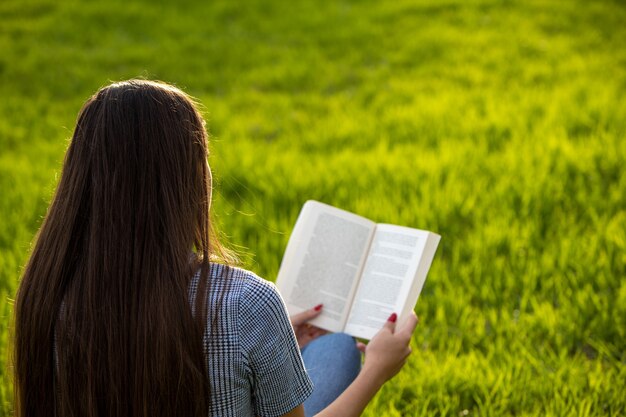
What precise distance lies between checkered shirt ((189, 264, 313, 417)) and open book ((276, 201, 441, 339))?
2.07ft

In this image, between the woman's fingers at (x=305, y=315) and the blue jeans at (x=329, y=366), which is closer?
the blue jeans at (x=329, y=366)

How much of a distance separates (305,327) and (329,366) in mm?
277

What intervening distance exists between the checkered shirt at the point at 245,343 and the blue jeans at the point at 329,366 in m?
0.41

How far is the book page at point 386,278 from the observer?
2043 millimetres

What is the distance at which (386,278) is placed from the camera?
2.12 meters

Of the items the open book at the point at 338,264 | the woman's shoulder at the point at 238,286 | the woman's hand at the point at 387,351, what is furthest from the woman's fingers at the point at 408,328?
the woman's shoulder at the point at 238,286

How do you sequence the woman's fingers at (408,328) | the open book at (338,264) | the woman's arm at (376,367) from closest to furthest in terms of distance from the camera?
the woman's arm at (376,367), the woman's fingers at (408,328), the open book at (338,264)

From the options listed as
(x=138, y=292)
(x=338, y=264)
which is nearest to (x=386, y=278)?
(x=338, y=264)

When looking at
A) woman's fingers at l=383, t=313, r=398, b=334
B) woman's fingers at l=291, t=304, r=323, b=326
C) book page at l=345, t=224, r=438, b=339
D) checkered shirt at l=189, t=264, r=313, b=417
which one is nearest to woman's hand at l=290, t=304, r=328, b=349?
woman's fingers at l=291, t=304, r=323, b=326

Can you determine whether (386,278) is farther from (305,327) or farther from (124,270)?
(124,270)

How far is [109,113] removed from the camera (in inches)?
57.1

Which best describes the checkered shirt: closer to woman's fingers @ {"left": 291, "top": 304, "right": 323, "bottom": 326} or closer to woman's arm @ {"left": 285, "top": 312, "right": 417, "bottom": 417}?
woman's arm @ {"left": 285, "top": 312, "right": 417, "bottom": 417}

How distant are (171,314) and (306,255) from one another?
2.88 ft

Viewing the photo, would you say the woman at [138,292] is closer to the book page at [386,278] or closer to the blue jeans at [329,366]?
the blue jeans at [329,366]
